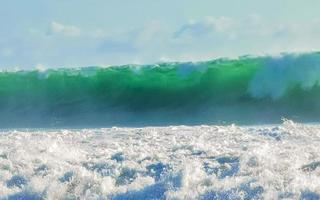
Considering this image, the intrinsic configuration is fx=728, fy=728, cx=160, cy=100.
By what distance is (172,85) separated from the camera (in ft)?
76.1

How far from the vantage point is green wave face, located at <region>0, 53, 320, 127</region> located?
20.4 metres

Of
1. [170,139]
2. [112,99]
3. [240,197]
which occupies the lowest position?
[240,197]

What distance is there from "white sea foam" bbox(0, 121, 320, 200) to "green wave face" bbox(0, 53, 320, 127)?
8.13m

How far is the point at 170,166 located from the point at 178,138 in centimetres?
241

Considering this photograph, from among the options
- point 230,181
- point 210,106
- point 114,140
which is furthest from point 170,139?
point 210,106

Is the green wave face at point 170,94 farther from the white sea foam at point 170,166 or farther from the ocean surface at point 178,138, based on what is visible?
the white sea foam at point 170,166

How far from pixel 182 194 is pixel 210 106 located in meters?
13.6

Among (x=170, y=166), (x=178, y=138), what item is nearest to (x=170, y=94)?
(x=178, y=138)

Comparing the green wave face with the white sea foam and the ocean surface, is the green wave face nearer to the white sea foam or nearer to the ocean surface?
the ocean surface

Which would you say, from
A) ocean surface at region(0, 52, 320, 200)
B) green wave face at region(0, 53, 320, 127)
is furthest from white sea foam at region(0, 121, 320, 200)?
green wave face at region(0, 53, 320, 127)

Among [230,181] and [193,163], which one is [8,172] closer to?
[193,163]

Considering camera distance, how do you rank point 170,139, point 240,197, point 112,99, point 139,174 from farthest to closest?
Answer: point 112,99
point 170,139
point 139,174
point 240,197

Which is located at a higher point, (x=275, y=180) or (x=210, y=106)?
(x=210, y=106)

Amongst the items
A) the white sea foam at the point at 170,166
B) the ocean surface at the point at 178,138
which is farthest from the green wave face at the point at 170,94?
the white sea foam at the point at 170,166
